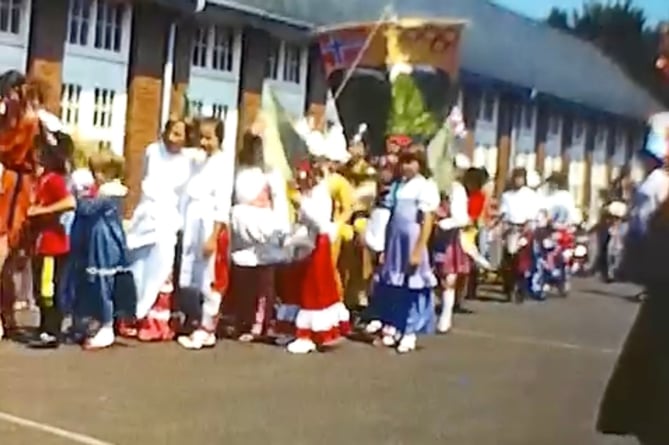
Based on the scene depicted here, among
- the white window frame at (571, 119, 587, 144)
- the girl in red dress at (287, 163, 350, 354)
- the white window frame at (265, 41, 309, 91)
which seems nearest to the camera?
the white window frame at (571, 119, 587, 144)

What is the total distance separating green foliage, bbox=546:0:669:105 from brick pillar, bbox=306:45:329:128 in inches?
8.4

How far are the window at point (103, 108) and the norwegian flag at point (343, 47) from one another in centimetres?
27

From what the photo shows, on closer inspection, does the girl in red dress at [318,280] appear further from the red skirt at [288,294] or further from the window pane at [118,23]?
the window pane at [118,23]

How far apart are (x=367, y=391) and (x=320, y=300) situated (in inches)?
18.3

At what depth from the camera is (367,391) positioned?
1.59m

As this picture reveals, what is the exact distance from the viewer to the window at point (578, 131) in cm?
130

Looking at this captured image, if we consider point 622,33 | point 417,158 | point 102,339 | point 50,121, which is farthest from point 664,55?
point 102,339

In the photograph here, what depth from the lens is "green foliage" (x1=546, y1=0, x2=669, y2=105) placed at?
47.7 inches

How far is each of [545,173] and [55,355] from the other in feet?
3.06

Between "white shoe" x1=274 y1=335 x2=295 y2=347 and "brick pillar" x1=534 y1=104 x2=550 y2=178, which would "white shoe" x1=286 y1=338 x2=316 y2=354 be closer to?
"white shoe" x1=274 y1=335 x2=295 y2=347

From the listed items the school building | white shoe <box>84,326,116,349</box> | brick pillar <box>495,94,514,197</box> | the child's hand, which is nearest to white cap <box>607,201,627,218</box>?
the school building

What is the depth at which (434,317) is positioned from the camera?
64.3 inches

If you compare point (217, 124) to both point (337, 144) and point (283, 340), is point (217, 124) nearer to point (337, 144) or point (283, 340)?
point (337, 144)

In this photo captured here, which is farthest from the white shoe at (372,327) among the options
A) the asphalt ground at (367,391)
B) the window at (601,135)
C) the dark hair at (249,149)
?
the window at (601,135)
